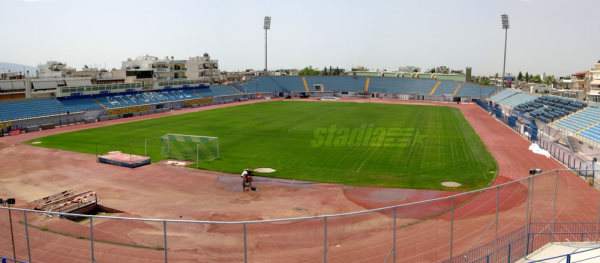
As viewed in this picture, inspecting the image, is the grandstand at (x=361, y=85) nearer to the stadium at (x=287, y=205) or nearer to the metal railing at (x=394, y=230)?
the stadium at (x=287, y=205)

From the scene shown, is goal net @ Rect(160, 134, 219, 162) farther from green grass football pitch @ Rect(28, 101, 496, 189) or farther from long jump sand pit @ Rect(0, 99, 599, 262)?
long jump sand pit @ Rect(0, 99, 599, 262)

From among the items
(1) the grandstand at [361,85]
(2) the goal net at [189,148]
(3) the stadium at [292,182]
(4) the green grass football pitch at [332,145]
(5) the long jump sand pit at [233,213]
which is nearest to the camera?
(5) the long jump sand pit at [233,213]

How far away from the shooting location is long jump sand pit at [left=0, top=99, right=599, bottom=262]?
12.7 m

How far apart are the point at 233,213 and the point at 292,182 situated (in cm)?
631

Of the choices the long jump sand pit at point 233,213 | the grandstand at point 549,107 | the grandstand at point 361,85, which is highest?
the grandstand at point 361,85

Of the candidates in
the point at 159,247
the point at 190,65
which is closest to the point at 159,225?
the point at 159,247

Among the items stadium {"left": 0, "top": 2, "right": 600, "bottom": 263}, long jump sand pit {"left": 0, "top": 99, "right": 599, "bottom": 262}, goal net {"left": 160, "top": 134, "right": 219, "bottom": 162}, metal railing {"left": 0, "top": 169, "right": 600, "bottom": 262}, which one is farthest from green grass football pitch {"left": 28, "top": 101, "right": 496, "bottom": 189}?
metal railing {"left": 0, "top": 169, "right": 600, "bottom": 262}

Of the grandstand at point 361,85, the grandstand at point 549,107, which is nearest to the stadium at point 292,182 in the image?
the grandstand at point 549,107

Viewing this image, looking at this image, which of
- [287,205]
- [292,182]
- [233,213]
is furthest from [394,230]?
[292,182]

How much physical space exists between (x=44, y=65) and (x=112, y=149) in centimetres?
8577

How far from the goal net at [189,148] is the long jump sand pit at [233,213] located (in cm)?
299

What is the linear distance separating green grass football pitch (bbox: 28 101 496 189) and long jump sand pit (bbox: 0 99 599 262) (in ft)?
6.56

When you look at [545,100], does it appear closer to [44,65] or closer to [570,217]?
→ [570,217]

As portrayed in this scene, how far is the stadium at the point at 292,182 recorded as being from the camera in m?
13.4
